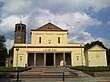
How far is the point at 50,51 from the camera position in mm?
55000

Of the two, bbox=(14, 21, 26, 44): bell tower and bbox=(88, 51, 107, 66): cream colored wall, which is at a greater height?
bbox=(14, 21, 26, 44): bell tower

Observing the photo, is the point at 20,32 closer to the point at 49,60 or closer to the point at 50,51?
the point at 49,60

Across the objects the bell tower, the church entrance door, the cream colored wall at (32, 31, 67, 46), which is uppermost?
the bell tower

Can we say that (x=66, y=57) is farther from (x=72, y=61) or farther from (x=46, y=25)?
(x=46, y=25)

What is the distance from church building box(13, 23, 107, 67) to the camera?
5447cm

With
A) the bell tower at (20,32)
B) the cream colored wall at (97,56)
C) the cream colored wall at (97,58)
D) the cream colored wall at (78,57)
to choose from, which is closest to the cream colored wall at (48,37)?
the cream colored wall at (78,57)

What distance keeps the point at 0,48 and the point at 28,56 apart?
7.86 meters

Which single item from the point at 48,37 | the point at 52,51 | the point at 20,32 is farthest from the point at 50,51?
the point at 20,32

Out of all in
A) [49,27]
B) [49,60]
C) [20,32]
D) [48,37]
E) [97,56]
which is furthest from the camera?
[20,32]

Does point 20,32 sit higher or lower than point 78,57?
higher

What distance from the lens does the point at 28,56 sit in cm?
5691

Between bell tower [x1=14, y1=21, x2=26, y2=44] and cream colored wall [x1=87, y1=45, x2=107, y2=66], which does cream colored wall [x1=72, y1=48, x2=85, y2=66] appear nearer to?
cream colored wall [x1=87, y1=45, x2=107, y2=66]

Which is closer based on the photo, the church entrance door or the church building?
the church building

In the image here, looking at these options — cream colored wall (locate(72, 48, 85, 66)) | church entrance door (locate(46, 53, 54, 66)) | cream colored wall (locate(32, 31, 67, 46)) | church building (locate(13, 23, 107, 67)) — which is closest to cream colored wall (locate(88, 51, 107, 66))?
church building (locate(13, 23, 107, 67))
